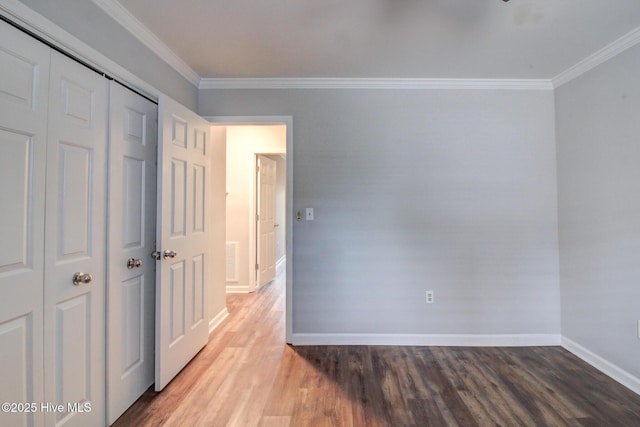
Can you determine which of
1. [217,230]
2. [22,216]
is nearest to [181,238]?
[217,230]

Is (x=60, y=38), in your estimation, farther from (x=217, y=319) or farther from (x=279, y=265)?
(x=279, y=265)

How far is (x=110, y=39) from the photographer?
1675 millimetres

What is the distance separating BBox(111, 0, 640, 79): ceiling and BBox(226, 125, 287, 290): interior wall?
1.78 m

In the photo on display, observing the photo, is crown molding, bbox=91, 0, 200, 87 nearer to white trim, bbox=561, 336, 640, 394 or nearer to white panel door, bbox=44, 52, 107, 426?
white panel door, bbox=44, 52, 107, 426

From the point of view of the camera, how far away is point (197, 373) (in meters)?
2.19

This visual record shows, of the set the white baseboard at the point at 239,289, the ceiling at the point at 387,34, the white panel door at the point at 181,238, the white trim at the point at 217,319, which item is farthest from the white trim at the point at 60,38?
the white baseboard at the point at 239,289

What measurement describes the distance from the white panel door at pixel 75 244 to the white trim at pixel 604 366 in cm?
341

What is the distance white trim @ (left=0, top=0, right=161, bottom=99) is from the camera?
3.78 feet

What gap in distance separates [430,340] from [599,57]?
265 cm

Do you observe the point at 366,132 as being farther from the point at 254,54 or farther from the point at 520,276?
the point at 520,276

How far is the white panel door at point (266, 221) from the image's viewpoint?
180 inches

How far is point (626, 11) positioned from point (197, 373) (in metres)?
3.73

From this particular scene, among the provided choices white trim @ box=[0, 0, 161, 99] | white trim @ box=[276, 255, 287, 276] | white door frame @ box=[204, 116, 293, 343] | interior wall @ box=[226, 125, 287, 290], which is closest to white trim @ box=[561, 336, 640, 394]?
white door frame @ box=[204, 116, 293, 343]

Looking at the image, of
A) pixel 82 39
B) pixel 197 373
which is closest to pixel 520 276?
pixel 197 373
